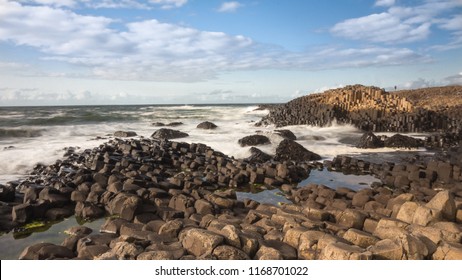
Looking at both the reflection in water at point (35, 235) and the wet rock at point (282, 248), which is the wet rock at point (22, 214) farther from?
the wet rock at point (282, 248)

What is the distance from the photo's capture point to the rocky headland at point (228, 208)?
4.23 m

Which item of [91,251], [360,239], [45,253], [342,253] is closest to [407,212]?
[360,239]

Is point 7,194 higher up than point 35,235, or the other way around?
point 7,194

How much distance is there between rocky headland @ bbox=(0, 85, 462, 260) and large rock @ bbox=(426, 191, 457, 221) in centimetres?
2

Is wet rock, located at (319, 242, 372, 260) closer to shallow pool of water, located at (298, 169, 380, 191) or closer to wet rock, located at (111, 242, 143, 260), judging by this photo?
wet rock, located at (111, 242, 143, 260)

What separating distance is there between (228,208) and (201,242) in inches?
101

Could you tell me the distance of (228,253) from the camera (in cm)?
407

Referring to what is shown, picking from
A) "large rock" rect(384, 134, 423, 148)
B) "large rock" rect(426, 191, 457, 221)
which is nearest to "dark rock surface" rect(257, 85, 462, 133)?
"large rock" rect(384, 134, 423, 148)

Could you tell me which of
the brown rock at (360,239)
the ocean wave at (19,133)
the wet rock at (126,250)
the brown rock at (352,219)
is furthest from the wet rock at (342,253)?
the ocean wave at (19,133)

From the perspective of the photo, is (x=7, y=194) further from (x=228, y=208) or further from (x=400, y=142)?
(x=400, y=142)

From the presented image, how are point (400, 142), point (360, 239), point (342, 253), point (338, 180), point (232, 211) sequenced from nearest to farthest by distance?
point (342, 253)
point (360, 239)
point (232, 211)
point (338, 180)
point (400, 142)

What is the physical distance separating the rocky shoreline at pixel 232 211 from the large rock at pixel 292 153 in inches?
38.7

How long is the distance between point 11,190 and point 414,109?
78.4 ft

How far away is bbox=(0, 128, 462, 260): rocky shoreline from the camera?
421 centimetres
